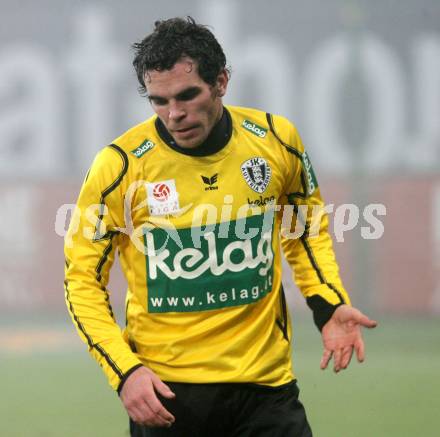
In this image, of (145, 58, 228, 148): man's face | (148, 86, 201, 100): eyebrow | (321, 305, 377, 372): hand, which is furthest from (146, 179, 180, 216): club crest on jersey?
(321, 305, 377, 372): hand

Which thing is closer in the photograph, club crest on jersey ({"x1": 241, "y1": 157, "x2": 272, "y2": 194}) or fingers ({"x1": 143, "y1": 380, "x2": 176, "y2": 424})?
fingers ({"x1": 143, "y1": 380, "x2": 176, "y2": 424})

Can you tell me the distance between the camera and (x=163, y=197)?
8.58 feet

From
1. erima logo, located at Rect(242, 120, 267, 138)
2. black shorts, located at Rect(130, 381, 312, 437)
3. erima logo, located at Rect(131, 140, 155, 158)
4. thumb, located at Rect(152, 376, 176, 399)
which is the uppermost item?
erima logo, located at Rect(242, 120, 267, 138)

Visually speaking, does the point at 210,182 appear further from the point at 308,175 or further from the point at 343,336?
the point at 343,336

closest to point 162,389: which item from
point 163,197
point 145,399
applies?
point 145,399

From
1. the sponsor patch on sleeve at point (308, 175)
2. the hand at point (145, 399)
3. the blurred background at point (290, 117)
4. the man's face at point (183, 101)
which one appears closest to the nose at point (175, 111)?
the man's face at point (183, 101)

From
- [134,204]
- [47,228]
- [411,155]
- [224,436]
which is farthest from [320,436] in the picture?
[47,228]

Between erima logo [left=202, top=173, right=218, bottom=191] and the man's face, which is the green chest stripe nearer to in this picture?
erima logo [left=202, top=173, right=218, bottom=191]

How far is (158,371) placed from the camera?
2.65 metres

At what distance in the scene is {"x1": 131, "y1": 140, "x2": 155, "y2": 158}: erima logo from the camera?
8.56 feet

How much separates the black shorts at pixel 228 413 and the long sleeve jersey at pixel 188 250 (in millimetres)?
38

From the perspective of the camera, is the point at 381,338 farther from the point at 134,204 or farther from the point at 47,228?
the point at 134,204

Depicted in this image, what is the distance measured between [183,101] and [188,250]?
0.40m

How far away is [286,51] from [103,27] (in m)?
1.35
